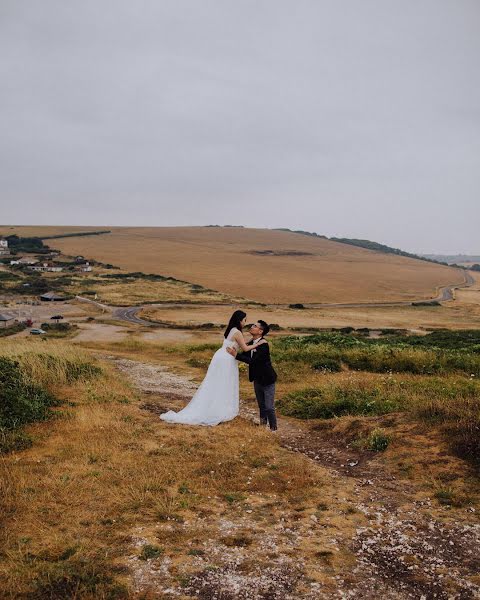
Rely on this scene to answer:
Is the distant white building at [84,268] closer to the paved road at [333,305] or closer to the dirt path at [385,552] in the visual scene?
the paved road at [333,305]

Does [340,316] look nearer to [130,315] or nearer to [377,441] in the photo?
[130,315]

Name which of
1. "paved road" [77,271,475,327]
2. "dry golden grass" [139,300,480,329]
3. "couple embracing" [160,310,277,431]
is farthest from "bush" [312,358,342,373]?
"paved road" [77,271,475,327]

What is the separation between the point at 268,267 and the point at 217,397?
5253 inches

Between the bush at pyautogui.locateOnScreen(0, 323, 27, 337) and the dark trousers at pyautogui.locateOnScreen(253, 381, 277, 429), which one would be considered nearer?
the dark trousers at pyautogui.locateOnScreen(253, 381, 277, 429)

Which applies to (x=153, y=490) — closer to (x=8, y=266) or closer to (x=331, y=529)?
(x=331, y=529)

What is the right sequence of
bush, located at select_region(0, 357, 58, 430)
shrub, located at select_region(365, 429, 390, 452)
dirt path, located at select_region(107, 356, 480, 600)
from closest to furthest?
dirt path, located at select_region(107, 356, 480, 600), shrub, located at select_region(365, 429, 390, 452), bush, located at select_region(0, 357, 58, 430)

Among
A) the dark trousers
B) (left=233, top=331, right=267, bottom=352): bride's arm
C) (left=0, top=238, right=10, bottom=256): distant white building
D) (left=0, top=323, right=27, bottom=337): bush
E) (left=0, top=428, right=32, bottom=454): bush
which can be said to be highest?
(left=0, top=238, right=10, bottom=256): distant white building

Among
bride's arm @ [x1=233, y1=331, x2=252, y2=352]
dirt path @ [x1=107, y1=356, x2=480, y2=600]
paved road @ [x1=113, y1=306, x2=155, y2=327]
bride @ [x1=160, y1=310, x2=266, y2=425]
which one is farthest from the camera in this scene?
paved road @ [x1=113, y1=306, x2=155, y2=327]

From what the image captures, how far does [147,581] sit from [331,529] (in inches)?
94.9

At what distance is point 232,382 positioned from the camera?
35.1 feet

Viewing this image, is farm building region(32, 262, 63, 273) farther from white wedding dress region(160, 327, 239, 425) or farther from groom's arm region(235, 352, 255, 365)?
groom's arm region(235, 352, 255, 365)

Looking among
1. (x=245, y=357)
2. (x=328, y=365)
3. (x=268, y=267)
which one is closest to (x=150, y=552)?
(x=245, y=357)

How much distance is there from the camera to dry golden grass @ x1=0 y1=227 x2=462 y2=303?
110 metres

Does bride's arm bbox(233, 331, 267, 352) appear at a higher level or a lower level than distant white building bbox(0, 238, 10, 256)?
lower
